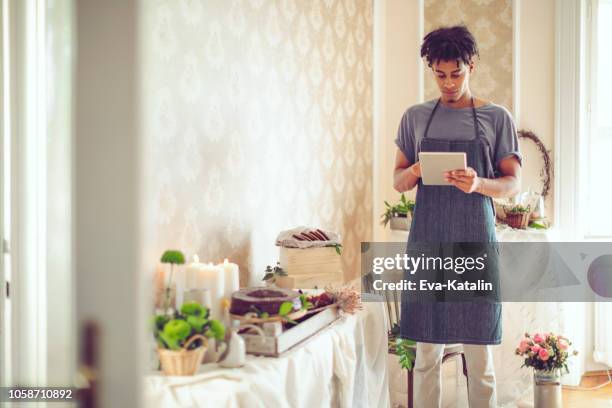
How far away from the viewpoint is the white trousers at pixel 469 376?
2398 millimetres

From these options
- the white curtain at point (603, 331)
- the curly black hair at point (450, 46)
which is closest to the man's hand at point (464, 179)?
the curly black hair at point (450, 46)

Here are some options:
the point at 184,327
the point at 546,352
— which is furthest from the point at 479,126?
the point at 184,327

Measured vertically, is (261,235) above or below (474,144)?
below

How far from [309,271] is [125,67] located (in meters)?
1.95

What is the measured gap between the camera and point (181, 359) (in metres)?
1.53

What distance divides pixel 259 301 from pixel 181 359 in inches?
13.5

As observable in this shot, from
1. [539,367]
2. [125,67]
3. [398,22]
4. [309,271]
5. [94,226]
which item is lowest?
[539,367]

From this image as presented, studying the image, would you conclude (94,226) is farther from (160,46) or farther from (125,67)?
(160,46)

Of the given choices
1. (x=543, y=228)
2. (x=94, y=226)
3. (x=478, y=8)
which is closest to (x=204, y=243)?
(x=94, y=226)

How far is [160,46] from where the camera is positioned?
6.14 feet

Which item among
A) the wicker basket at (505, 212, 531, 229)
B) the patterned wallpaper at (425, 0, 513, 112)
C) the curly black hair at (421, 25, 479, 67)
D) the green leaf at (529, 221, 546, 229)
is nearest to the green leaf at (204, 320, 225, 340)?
the curly black hair at (421, 25, 479, 67)

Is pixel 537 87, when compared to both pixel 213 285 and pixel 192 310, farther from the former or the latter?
pixel 192 310

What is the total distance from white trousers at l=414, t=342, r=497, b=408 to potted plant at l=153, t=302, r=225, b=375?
1.15 metres

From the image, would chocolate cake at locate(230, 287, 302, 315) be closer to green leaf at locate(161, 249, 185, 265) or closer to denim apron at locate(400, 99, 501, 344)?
green leaf at locate(161, 249, 185, 265)
